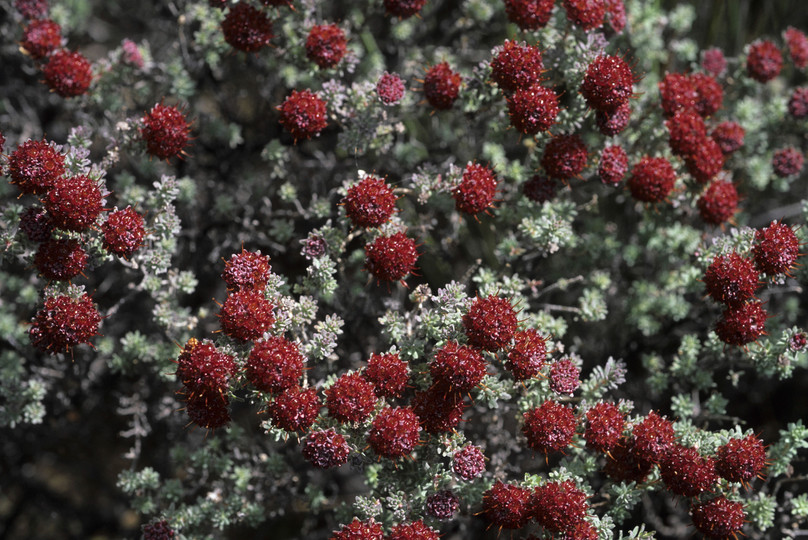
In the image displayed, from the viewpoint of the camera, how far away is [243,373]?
245 cm

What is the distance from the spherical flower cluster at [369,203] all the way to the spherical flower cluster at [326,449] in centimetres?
75

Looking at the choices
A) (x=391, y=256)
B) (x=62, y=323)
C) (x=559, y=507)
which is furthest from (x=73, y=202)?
(x=559, y=507)

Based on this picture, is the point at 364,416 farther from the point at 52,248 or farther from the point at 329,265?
the point at 52,248

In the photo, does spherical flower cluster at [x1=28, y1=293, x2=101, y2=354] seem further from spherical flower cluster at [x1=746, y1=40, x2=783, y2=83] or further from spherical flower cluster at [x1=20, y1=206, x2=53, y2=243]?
spherical flower cluster at [x1=746, y1=40, x2=783, y2=83]

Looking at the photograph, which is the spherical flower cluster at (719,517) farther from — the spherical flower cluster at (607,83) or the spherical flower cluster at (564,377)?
the spherical flower cluster at (607,83)

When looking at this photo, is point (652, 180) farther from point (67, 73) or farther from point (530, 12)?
point (67, 73)

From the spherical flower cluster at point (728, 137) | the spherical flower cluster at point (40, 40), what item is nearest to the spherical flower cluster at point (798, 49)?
the spherical flower cluster at point (728, 137)

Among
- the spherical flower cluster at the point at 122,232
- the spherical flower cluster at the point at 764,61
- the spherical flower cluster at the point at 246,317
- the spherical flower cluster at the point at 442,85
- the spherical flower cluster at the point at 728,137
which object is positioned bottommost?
the spherical flower cluster at the point at 246,317

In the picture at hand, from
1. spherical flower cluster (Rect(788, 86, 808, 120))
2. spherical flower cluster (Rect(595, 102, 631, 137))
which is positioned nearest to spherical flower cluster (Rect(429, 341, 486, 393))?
spherical flower cluster (Rect(595, 102, 631, 137))

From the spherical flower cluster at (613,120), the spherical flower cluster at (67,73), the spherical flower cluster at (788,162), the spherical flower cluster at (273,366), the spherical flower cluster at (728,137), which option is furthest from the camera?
the spherical flower cluster at (788,162)

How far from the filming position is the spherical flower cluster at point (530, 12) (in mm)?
2881

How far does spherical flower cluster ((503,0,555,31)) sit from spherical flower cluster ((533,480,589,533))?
176cm

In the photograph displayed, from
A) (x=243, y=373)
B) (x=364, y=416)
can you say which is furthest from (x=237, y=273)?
(x=364, y=416)

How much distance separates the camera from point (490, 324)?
7.96ft
